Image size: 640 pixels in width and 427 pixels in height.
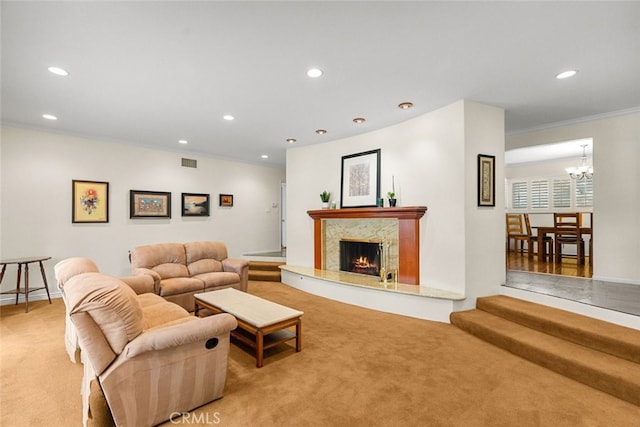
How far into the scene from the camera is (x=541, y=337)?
2844mm

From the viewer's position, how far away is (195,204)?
633 centimetres

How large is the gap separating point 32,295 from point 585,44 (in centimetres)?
755

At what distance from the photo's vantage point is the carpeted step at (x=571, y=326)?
7.98 feet

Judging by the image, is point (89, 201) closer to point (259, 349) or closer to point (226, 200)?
point (226, 200)

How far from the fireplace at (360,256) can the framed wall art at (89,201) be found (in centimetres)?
429

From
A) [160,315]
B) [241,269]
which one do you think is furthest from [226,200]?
[160,315]

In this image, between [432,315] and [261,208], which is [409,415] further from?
[261,208]

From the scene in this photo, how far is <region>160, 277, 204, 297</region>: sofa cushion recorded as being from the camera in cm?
388

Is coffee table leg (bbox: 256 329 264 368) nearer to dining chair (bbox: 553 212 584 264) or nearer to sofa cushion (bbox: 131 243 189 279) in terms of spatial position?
sofa cushion (bbox: 131 243 189 279)

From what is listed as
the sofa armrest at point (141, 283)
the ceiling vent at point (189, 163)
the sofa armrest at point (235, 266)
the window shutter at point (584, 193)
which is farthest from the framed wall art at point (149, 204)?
the window shutter at point (584, 193)

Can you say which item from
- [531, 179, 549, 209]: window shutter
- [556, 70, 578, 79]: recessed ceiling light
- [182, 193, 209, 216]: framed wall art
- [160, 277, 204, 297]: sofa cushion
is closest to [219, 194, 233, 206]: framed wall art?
[182, 193, 209, 216]: framed wall art

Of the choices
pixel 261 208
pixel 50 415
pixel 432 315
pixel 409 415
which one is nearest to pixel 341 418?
pixel 409 415

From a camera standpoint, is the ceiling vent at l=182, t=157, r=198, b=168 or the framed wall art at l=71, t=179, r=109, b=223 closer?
the framed wall art at l=71, t=179, r=109, b=223

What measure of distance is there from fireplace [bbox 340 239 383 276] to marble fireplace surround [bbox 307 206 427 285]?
0.10m
